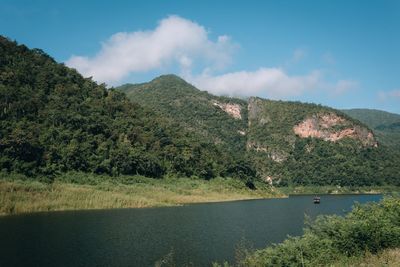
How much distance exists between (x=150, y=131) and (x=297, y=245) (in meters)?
110

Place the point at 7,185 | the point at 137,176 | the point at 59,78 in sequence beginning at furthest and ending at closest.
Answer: the point at 59,78 → the point at 137,176 → the point at 7,185

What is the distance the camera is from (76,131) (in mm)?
96062

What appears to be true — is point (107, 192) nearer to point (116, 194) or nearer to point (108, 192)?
point (108, 192)

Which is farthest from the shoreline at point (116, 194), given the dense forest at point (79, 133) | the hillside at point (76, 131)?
the hillside at point (76, 131)

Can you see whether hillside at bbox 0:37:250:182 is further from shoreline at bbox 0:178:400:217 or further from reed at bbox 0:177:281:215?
shoreline at bbox 0:178:400:217

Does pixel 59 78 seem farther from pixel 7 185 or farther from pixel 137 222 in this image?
pixel 137 222

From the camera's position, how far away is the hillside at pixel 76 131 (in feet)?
264

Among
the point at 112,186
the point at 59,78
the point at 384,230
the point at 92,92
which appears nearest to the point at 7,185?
the point at 112,186

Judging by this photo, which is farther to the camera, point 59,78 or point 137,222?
point 59,78

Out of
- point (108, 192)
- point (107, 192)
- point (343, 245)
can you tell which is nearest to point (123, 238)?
point (343, 245)

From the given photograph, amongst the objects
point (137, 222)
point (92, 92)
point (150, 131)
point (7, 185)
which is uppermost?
point (92, 92)

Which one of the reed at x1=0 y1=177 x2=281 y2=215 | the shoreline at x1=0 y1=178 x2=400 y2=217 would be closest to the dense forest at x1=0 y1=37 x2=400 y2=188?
the reed at x1=0 y1=177 x2=281 y2=215

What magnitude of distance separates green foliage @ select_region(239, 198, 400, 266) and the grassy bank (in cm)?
4441

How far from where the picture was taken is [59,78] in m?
116
